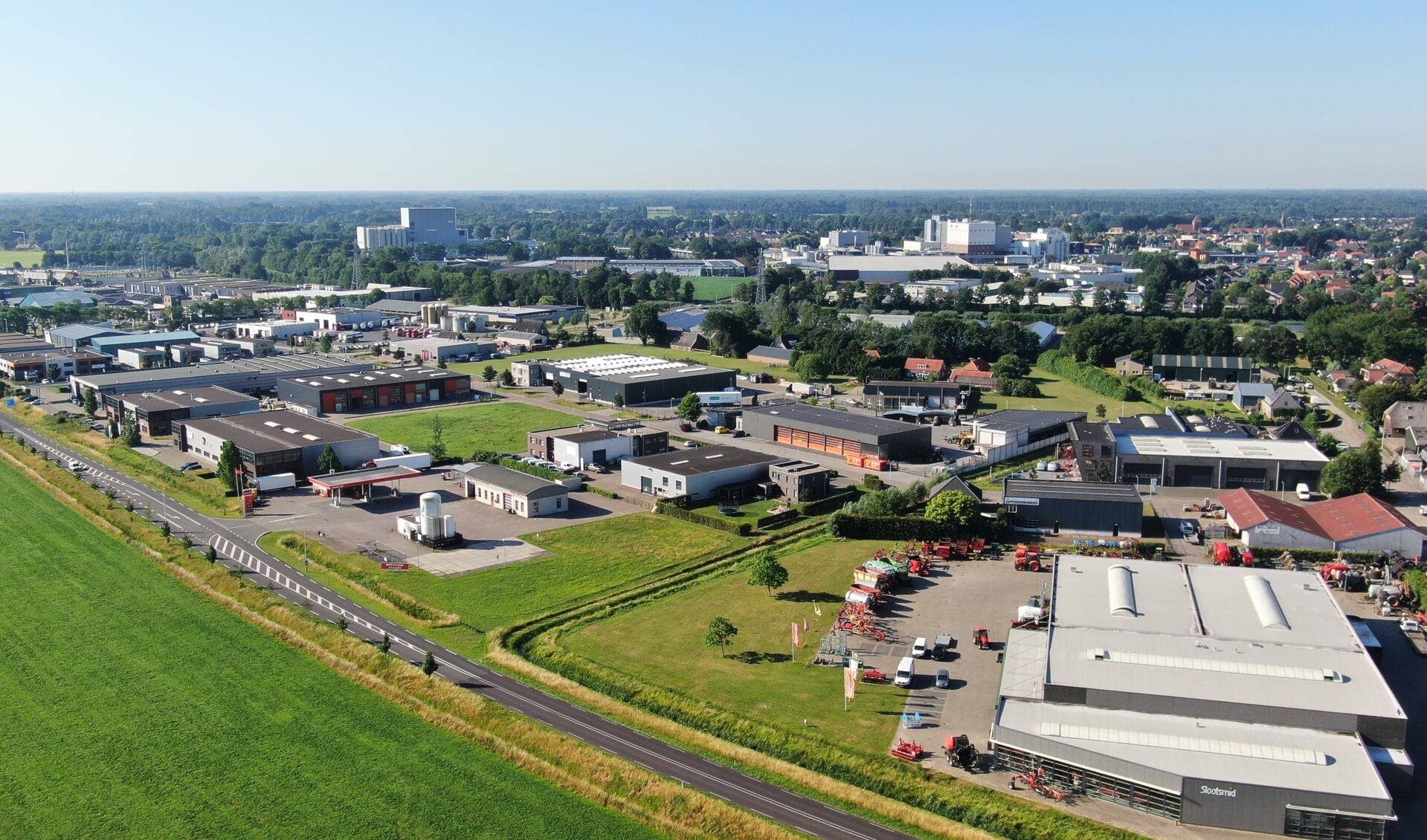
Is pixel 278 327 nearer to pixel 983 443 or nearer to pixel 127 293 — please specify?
pixel 127 293

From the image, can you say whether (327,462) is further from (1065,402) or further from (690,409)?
(1065,402)

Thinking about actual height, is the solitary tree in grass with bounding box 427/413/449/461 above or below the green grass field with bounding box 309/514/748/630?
above

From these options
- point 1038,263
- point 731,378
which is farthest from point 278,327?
point 1038,263

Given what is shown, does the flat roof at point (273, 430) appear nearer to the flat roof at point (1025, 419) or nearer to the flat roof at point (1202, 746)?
the flat roof at point (1025, 419)

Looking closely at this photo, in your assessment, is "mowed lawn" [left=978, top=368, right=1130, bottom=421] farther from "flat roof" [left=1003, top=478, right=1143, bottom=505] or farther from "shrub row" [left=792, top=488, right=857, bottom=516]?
"shrub row" [left=792, top=488, right=857, bottom=516]

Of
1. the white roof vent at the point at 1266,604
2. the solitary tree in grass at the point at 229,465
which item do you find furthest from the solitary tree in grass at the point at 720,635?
the solitary tree in grass at the point at 229,465

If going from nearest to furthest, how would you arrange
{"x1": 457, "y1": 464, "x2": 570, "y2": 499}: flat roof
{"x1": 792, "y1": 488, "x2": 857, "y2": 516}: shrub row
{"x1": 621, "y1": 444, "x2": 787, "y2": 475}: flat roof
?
{"x1": 457, "y1": 464, "x2": 570, "y2": 499}: flat roof
{"x1": 792, "y1": 488, "x2": 857, "y2": 516}: shrub row
{"x1": 621, "y1": 444, "x2": 787, "y2": 475}: flat roof

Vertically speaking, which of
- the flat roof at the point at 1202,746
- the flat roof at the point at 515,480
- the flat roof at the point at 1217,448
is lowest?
the flat roof at the point at 1202,746

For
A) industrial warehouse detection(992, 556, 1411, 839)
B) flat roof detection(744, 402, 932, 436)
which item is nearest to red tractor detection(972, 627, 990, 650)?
industrial warehouse detection(992, 556, 1411, 839)
